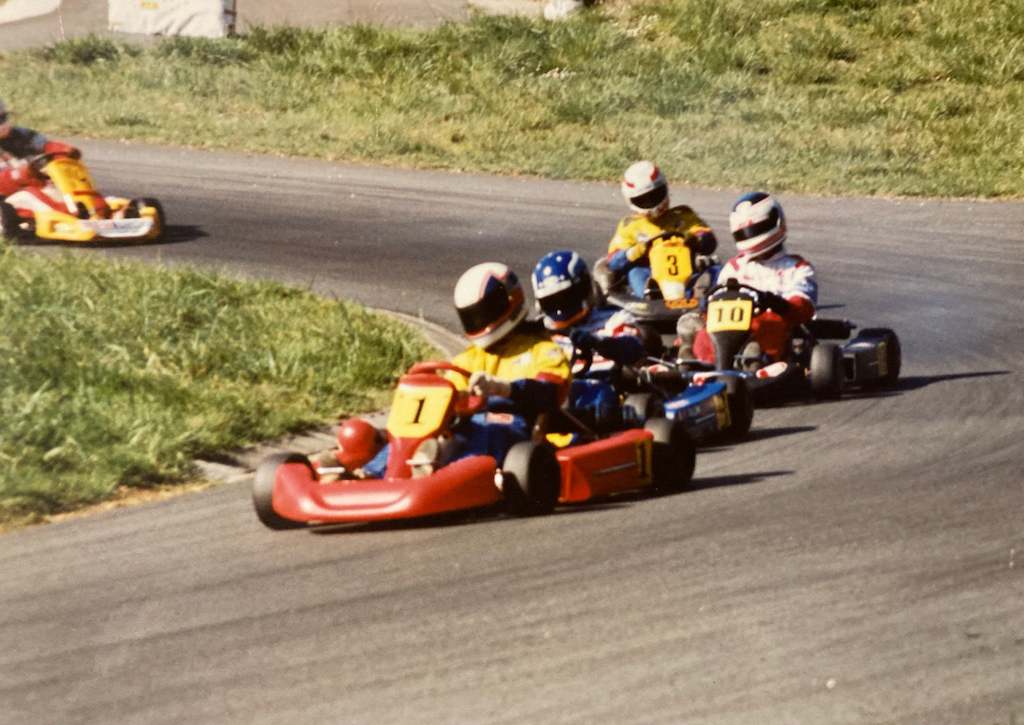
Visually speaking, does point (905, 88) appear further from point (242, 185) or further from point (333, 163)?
point (242, 185)

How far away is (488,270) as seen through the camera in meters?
6.98

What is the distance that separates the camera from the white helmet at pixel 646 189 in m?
11.5

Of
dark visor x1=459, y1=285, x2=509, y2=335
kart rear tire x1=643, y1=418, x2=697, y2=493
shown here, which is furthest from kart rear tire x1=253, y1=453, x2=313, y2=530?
kart rear tire x1=643, y1=418, x2=697, y2=493

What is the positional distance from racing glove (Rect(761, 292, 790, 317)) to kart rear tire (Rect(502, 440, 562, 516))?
2964 millimetres

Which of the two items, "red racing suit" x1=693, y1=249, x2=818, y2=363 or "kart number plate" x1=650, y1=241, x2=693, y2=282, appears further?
"kart number plate" x1=650, y1=241, x2=693, y2=282

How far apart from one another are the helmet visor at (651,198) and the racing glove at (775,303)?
2.26 m

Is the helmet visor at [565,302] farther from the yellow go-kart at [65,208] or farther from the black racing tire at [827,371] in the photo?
the yellow go-kart at [65,208]

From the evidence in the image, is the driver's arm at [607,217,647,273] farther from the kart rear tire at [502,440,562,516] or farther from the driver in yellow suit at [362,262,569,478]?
the kart rear tire at [502,440,562,516]

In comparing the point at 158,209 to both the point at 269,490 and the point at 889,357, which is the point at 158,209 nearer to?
the point at 889,357

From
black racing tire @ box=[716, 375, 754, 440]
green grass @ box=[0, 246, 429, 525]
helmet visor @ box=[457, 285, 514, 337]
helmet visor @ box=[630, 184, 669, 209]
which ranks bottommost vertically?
green grass @ box=[0, 246, 429, 525]

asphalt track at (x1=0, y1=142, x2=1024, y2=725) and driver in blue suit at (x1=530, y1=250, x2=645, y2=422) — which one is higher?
driver in blue suit at (x1=530, y1=250, x2=645, y2=422)

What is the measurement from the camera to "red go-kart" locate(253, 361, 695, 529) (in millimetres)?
6500

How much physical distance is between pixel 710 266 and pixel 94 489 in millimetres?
4886

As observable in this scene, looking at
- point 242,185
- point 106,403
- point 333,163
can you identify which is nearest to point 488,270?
point 106,403
